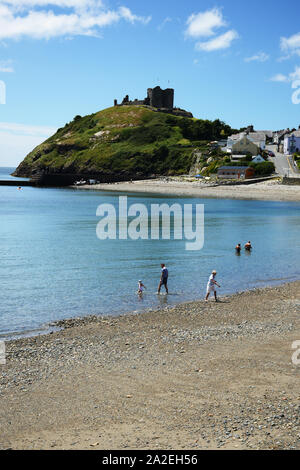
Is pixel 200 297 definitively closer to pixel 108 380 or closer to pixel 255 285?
pixel 255 285

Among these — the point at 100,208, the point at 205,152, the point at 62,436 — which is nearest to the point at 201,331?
the point at 62,436

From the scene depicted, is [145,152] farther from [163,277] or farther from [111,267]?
[163,277]

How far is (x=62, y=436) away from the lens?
10.6 metres

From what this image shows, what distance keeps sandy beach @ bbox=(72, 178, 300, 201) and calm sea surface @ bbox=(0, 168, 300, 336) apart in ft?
A: 125

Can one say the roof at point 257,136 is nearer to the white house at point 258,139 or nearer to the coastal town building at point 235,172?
the white house at point 258,139

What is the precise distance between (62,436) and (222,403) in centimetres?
414

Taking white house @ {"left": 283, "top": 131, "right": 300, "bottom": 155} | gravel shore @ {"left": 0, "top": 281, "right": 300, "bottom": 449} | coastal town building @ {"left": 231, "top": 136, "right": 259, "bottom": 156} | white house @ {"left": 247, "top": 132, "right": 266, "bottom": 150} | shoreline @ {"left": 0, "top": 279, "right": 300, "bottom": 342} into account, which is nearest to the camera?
gravel shore @ {"left": 0, "top": 281, "right": 300, "bottom": 449}

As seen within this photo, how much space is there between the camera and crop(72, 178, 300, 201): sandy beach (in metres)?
102

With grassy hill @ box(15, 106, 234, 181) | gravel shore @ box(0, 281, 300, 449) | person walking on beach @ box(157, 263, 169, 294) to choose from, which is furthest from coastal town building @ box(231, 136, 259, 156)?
gravel shore @ box(0, 281, 300, 449)

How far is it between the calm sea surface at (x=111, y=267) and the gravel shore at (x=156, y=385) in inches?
143

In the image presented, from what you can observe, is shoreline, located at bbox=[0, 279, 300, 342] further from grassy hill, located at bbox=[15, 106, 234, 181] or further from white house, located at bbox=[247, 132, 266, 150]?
white house, located at bbox=[247, 132, 266, 150]
